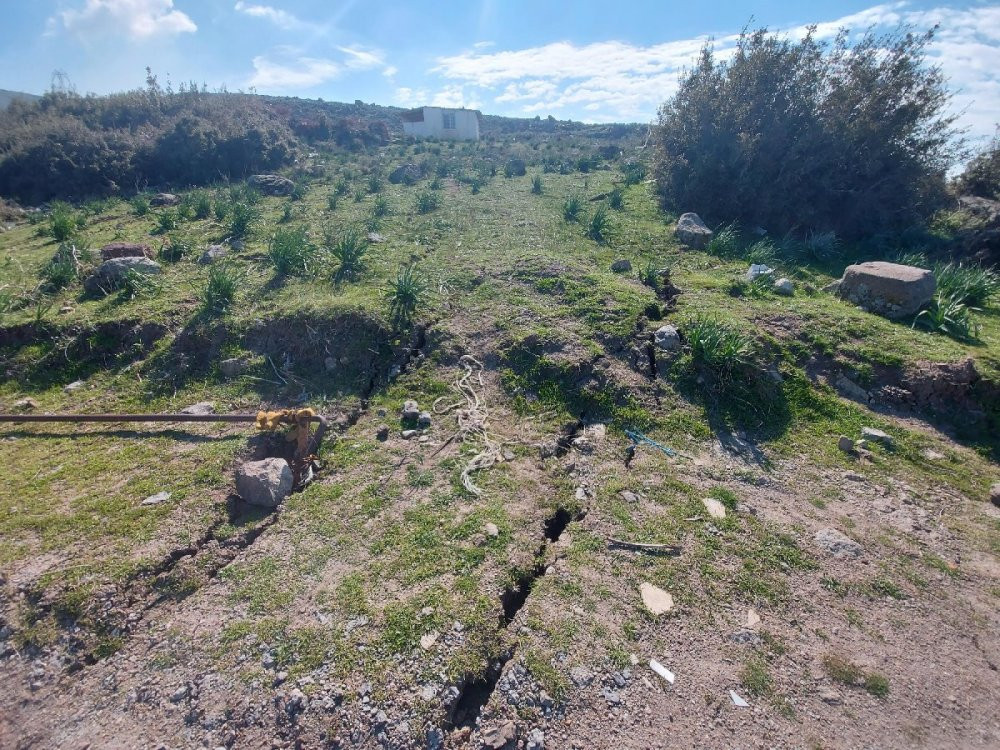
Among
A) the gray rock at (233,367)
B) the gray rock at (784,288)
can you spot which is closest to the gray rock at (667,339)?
the gray rock at (784,288)

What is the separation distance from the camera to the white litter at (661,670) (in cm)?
288

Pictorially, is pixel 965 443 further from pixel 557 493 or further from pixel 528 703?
pixel 528 703

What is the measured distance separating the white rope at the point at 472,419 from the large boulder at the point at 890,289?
5.45 m

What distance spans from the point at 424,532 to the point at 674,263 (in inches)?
262

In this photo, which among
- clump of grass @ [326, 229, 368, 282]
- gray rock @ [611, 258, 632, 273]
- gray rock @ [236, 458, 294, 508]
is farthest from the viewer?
gray rock @ [611, 258, 632, 273]

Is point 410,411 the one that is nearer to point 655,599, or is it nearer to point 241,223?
point 655,599

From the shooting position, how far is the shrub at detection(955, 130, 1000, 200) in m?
10.7

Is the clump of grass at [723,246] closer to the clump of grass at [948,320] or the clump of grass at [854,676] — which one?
the clump of grass at [948,320]

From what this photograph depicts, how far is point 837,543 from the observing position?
3.77 m

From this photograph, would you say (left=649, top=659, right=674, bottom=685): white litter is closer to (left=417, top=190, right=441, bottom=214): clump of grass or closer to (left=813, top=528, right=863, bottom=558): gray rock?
(left=813, top=528, right=863, bottom=558): gray rock

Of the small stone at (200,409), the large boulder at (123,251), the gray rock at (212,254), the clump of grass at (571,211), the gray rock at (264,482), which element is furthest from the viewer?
the clump of grass at (571,211)

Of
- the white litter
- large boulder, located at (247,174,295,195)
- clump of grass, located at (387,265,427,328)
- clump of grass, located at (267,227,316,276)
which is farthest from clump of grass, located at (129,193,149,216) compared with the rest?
the white litter

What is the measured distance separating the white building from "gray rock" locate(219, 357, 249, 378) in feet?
106

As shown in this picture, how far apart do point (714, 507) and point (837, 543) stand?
0.87 m
